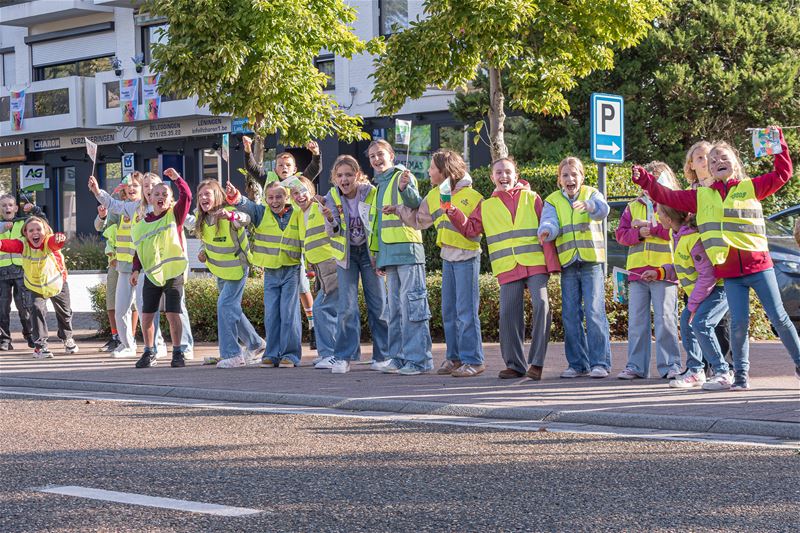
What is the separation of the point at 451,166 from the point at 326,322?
2263 millimetres

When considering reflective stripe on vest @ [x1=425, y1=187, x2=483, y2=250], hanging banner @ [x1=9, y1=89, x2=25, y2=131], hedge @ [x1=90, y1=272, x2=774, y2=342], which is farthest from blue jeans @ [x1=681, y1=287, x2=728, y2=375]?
hanging banner @ [x1=9, y1=89, x2=25, y2=131]

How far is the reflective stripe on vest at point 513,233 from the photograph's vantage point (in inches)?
424

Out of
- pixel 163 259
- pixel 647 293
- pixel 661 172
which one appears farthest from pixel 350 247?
pixel 661 172

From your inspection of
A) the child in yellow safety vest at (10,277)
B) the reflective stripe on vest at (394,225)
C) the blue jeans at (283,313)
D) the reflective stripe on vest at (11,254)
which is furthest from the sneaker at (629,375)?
the reflective stripe on vest at (11,254)

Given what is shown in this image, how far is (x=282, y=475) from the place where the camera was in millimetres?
6754

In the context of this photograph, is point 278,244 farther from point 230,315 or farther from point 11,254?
point 11,254

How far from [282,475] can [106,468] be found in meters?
1.03

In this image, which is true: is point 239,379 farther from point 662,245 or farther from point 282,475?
point 282,475

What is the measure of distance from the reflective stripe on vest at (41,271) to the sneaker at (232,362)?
11.1 feet

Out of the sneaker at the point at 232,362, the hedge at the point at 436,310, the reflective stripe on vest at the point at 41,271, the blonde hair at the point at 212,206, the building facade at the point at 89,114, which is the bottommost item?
the sneaker at the point at 232,362

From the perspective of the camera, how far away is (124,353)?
14516 millimetres

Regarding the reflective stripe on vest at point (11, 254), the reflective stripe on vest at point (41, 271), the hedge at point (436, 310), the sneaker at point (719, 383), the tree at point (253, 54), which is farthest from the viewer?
the tree at point (253, 54)

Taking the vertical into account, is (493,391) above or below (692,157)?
below

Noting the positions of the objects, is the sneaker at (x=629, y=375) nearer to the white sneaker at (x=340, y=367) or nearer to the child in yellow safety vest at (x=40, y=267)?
the white sneaker at (x=340, y=367)
